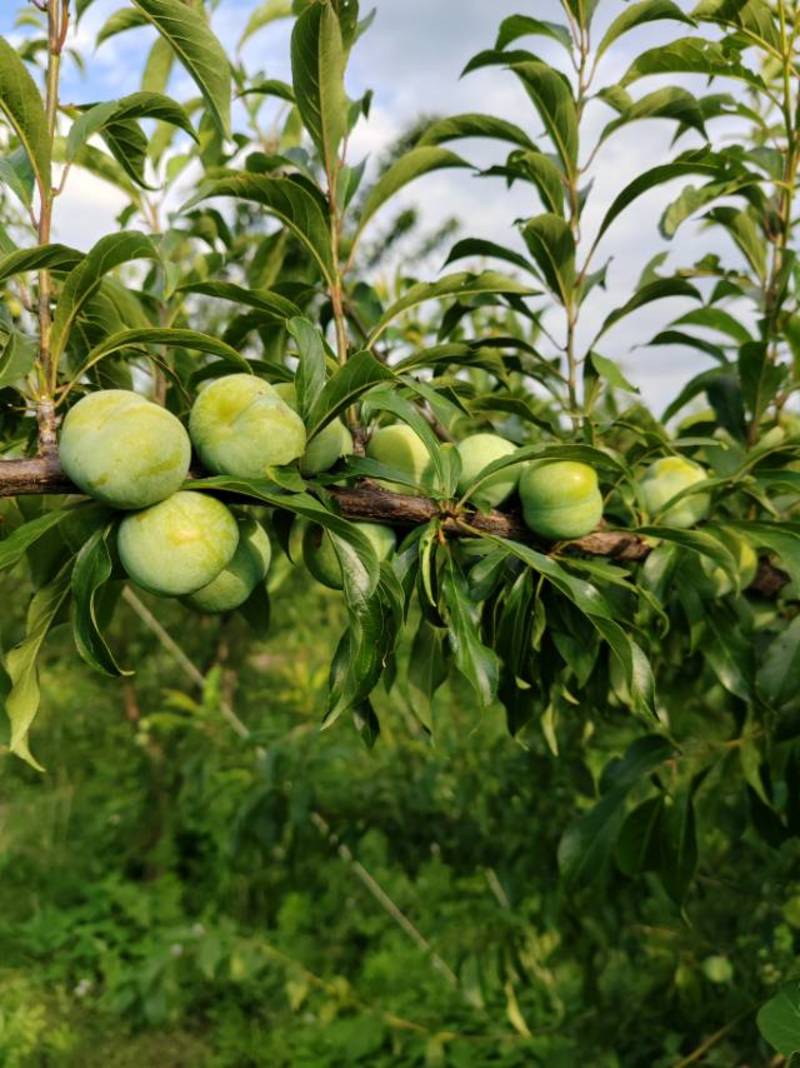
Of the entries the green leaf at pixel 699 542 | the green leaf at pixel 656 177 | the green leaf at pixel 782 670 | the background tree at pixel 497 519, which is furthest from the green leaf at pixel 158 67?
the green leaf at pixel 782 670

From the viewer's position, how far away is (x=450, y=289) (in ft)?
2.83

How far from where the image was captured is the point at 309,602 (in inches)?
116

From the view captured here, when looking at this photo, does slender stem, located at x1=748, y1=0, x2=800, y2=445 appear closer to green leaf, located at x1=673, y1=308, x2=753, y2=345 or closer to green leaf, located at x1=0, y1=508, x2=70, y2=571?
green leaf, located at x1=673, y1=308, x2=753, y2=345

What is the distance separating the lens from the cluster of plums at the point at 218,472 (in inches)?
23.5

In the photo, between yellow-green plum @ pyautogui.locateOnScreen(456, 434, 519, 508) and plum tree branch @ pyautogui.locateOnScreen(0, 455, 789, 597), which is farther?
yellow-green plum @ pyautogui.locateOnScreen(456, 434, 519, 508)

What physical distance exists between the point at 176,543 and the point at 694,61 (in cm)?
70

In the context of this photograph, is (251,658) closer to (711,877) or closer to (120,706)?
(120,706)

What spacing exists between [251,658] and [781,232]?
Answer: 8.68ft

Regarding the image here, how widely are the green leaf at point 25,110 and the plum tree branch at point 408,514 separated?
221 mm

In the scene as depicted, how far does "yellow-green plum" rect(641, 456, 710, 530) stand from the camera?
34.9 inches

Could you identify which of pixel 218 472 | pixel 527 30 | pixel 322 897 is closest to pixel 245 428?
pixel 218 472

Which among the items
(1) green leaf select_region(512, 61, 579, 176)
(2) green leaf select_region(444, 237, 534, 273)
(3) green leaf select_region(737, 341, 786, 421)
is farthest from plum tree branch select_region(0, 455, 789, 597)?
(1) green leaf select_region(512, 61, 579, 176)

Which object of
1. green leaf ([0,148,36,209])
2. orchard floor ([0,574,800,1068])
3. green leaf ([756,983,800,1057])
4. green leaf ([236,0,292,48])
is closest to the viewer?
green leaf ([756,983,800,1057])

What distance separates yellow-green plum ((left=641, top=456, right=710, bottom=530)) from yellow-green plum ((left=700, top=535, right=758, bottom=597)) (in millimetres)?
45
